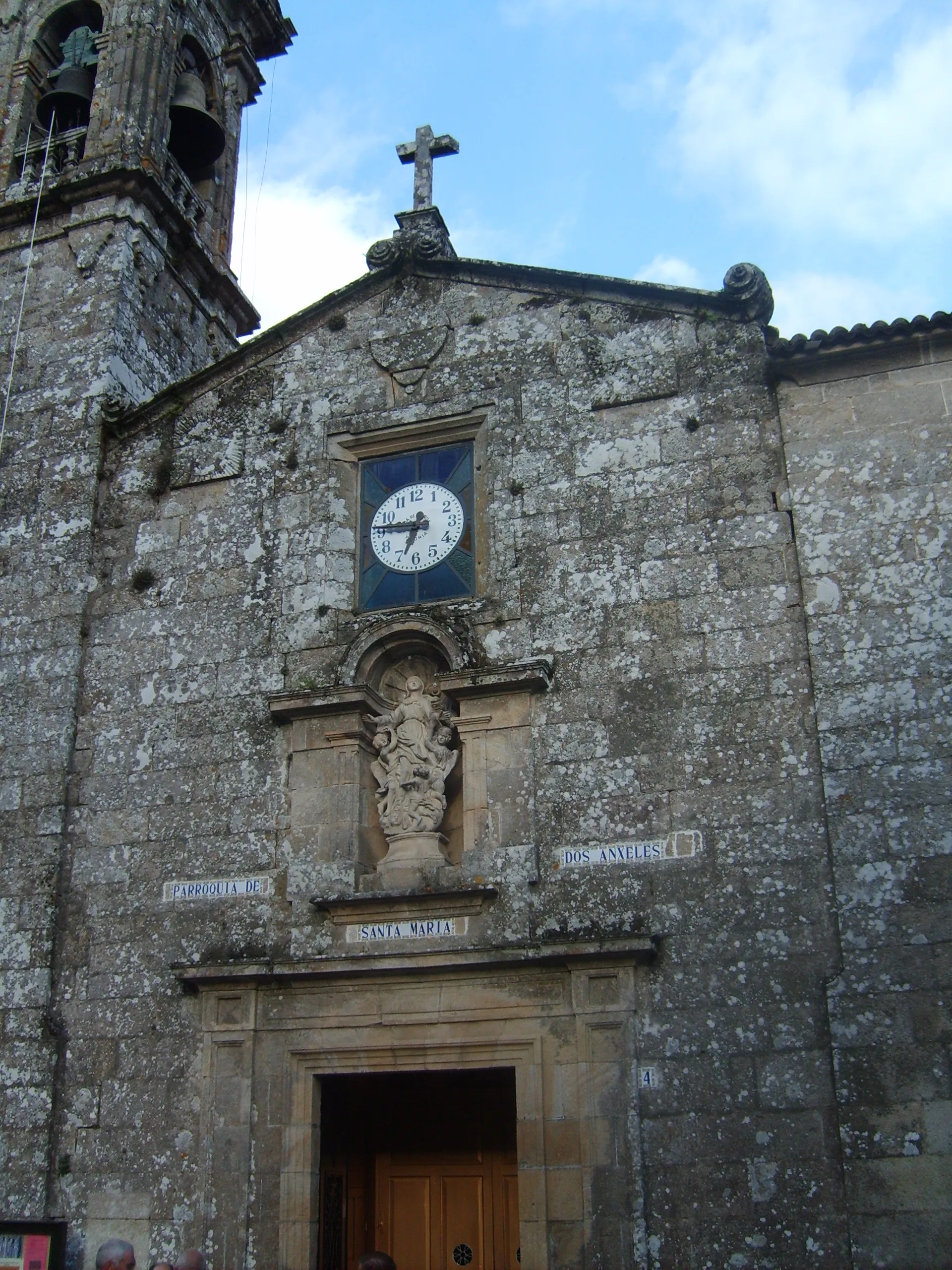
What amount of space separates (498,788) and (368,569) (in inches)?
78.3

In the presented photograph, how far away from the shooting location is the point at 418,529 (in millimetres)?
9352

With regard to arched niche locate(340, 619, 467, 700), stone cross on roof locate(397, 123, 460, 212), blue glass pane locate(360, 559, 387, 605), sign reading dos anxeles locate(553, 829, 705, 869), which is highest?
stone cross on roof locate(397, 123, 460, 212)

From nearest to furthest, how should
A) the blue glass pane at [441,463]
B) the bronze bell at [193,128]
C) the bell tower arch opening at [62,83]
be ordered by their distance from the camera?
the blue glass pane at [441,463] < the bell tower arch opening at [62,83] < the bronze bell at [193,128]

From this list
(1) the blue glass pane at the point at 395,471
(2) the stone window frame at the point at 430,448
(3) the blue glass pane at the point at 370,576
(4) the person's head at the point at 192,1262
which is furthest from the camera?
(1) the blue glass pane at the point at 395,471

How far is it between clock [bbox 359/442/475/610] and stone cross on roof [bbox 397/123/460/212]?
2.17 m

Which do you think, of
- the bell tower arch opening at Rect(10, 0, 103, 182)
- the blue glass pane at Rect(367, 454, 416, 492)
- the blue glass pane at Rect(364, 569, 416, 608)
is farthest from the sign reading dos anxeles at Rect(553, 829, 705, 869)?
the bell tower arch opening at Rect(10, 0, 103, 182)

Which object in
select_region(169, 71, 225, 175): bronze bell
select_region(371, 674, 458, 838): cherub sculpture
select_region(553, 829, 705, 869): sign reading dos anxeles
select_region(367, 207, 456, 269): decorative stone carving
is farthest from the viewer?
select_region(169, 71, 225, 175): bronze bell

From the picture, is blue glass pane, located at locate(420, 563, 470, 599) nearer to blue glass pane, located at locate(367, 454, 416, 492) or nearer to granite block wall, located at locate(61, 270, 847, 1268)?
granite block wall, located at locate(61, 270, 847, 1268)

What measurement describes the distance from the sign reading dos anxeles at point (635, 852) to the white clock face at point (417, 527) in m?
2.31

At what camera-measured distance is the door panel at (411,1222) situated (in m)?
8.58

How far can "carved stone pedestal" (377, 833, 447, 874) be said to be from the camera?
8312 mm

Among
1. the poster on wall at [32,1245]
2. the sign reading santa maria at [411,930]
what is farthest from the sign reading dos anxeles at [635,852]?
the poster on wall at [32,1245]

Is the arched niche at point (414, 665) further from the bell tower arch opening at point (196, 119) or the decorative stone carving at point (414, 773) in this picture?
the bell tower arch opening at point (196, 119)

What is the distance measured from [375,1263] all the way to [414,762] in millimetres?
3105
